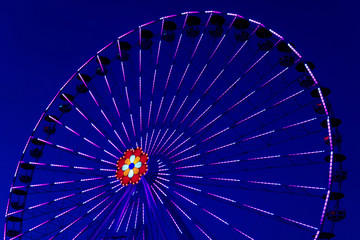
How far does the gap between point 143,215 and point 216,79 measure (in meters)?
7.37

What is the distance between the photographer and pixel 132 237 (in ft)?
68.7

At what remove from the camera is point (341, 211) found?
2016 cm

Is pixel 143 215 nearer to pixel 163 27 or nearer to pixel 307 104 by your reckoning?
pixel 307 104

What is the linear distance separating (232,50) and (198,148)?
17.1 feet

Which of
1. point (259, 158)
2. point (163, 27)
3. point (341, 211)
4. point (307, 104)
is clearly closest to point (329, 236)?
point (341, 211)

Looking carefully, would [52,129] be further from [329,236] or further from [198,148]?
[329,236]

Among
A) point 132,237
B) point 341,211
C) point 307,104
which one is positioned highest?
point 307,104

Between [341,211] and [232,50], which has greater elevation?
[232,50]

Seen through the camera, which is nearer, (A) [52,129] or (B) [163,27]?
(B) [163,27]

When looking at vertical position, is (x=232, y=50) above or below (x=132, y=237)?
above

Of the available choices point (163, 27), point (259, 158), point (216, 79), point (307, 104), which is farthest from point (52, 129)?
point (307, 104)

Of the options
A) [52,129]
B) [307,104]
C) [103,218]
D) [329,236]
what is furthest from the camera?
Result: [52,129]

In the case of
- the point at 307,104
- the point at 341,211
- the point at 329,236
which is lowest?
the point at 329,236

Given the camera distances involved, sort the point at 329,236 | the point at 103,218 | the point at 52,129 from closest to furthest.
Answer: the point at 329,236 → the point at 103,218 → the point at 52,129
